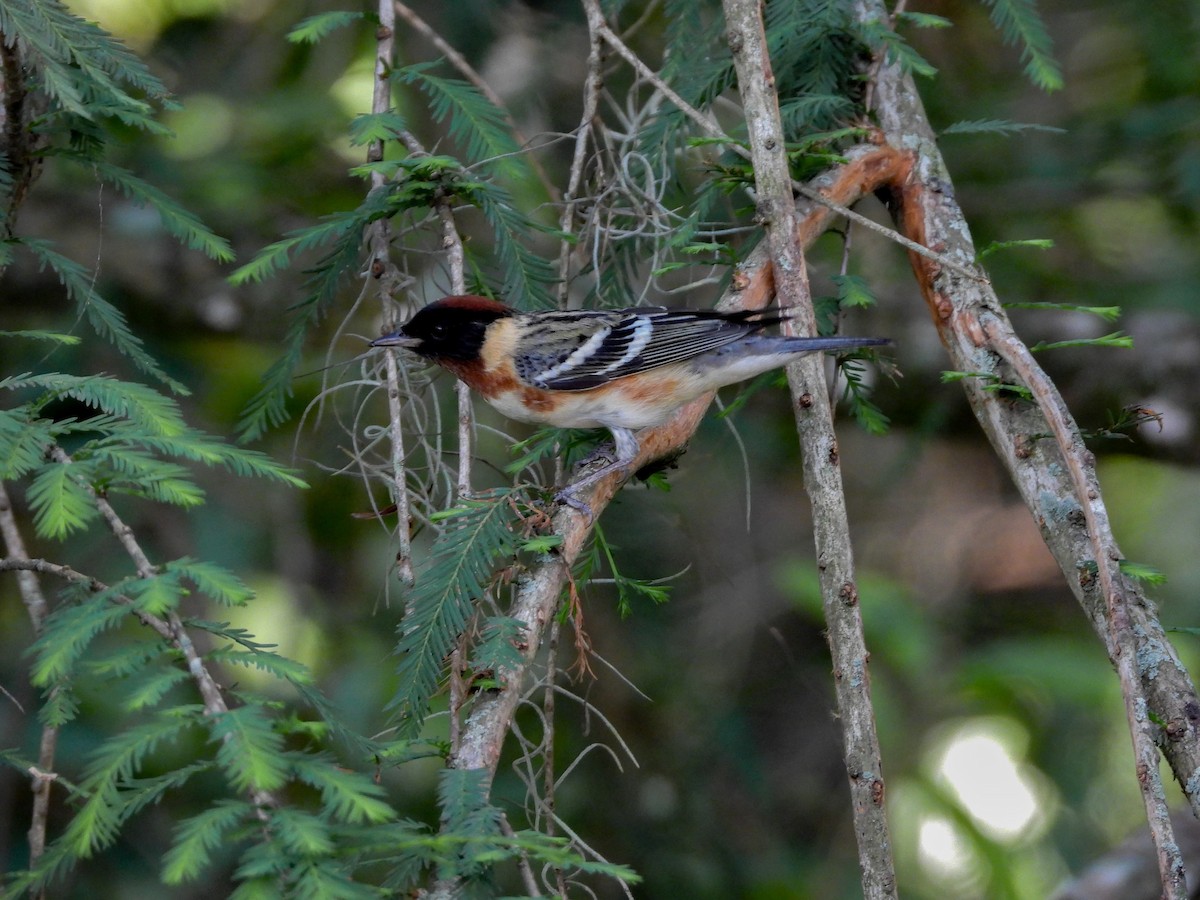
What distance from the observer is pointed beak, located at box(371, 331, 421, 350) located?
305 centimetres

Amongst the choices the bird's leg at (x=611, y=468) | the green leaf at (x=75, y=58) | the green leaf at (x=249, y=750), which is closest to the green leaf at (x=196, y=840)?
the green leaf at (x=249, y=750)

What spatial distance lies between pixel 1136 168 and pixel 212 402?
4768 mm

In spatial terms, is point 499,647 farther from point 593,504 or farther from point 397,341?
point 397,341

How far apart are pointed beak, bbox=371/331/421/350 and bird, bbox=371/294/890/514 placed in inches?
1.8

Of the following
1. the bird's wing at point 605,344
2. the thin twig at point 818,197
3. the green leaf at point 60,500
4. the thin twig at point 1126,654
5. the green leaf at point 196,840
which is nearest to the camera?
the green leaf at point 196,840

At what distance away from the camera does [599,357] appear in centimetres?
386

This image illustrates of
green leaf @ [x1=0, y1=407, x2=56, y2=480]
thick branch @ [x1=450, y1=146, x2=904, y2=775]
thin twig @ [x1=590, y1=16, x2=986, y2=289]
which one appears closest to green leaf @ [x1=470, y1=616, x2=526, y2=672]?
thick branch @ [x1=450, y1=146, x2=904, y2=775]

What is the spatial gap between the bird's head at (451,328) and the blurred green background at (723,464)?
0.95m

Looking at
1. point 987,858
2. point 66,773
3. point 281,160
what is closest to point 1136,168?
point 987,858

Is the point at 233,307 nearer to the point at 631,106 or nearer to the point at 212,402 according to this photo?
the point at 212,402

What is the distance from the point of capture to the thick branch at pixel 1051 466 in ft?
7.31

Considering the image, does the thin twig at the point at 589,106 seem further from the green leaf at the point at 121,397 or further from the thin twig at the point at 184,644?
the thin twig at the point at 184,644

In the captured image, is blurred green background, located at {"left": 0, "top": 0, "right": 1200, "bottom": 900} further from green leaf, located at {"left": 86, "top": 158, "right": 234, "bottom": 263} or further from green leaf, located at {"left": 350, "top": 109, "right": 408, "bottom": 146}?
green leaf, located at {"left": 350, "top": 109, "right": 408, "bottom": 146}

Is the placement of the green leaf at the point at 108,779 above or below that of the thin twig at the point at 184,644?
below
